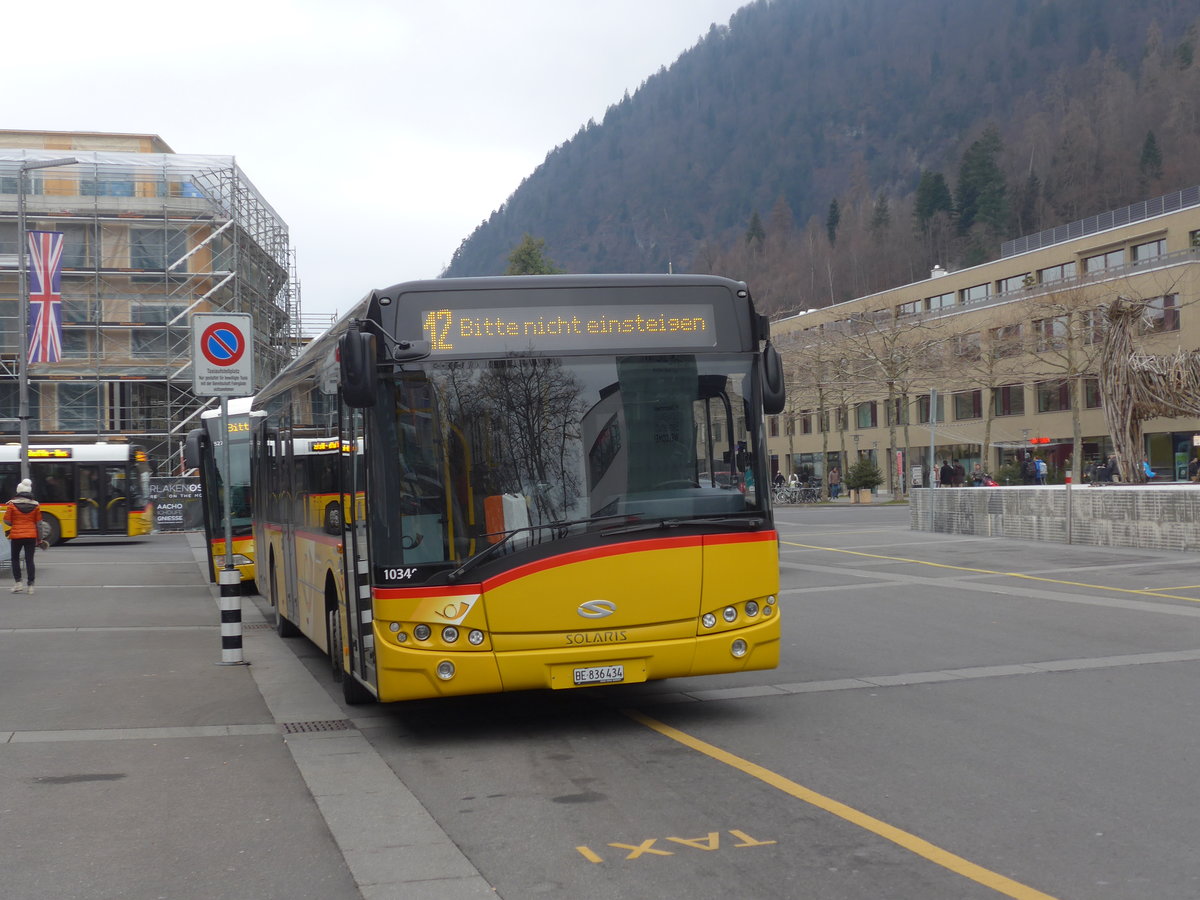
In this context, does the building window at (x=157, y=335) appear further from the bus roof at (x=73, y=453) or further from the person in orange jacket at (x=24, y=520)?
the person in orange jacket at (x=24, y=520)

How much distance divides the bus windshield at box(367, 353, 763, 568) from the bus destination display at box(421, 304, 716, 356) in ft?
0.35

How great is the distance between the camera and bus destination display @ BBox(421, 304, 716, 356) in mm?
8133

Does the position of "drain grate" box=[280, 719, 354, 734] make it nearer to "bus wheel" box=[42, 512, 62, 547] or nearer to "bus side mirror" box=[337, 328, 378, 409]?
"bus side mirror" box=[337, 328, 378, 409]

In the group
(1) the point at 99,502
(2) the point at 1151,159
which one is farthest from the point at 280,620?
(2) the point at 1151,159

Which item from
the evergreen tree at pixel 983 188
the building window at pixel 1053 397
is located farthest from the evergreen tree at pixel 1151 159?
the building window at pixel 1053 397

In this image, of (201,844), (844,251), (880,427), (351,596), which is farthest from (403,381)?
(844,251)

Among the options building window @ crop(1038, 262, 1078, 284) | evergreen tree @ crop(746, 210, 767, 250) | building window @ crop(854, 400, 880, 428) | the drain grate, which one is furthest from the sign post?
evergreen tree @ crop(746, 210, 767, 250)

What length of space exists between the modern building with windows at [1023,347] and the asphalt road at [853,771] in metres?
36.9

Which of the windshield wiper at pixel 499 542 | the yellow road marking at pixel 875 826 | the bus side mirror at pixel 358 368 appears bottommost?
the yellow road marking at pixel 875 826

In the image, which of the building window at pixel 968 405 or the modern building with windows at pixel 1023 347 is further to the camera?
the building window at pixel 968 405

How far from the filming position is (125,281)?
56.2 metres

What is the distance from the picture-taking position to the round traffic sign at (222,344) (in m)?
12.8

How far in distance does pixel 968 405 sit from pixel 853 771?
7203 cm

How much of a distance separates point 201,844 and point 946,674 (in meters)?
6.29
